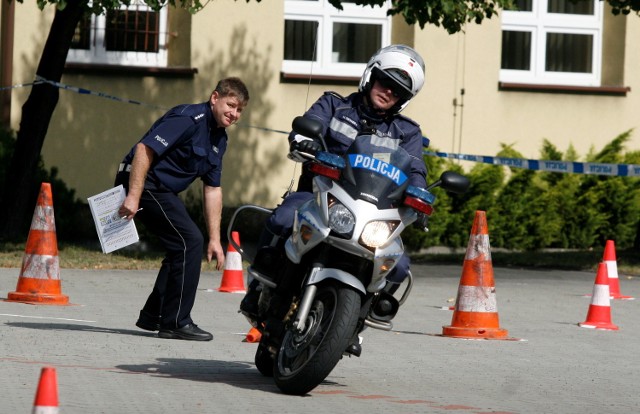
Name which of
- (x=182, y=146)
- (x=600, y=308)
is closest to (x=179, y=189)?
(x=182, y=146)

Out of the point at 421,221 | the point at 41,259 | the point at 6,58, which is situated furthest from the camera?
the point at 6,58

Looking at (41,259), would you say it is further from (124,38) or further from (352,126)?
(124,38)

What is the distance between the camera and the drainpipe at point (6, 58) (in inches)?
734

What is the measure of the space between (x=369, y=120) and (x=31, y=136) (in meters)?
9.87

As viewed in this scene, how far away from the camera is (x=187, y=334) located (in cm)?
895

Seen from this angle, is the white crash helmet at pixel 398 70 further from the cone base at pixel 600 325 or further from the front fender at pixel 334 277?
the cone base at pixel 600 325

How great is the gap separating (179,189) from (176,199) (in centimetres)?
7

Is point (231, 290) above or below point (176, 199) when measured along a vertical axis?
below

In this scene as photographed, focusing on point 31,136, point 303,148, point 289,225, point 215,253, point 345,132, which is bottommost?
point 215,253

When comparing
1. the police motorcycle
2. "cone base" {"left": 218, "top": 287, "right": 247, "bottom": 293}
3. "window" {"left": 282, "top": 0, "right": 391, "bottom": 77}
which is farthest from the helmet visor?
"window" {"left": 282, "top": 0, "right": 391, "bottom": 77}

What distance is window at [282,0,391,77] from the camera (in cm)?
2025

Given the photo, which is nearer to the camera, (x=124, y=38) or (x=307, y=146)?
(x=307, y=146)

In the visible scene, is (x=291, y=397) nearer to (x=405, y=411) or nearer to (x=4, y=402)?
(x=405, y=411)

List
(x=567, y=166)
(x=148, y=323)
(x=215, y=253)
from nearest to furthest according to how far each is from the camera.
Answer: (x=215, y=253)
(x=148, y=323)
(x=567, y=166)
